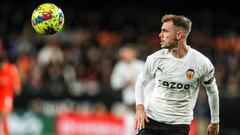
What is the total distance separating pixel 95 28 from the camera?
2348 cm

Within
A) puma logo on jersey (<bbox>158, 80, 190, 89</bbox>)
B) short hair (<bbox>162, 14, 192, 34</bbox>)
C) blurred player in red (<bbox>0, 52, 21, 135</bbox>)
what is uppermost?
short hair (<bbox>162, 14, 192, 34</bbox>)

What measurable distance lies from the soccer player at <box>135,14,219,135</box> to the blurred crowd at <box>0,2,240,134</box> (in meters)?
7.21

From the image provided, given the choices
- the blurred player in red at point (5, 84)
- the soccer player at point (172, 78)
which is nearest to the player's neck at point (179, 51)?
the soccer player at point (172, 78)

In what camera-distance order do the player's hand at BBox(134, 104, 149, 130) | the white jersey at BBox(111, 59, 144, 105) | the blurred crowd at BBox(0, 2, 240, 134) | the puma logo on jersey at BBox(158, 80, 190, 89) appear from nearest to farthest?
the player's hand at BBox(134, 104, 149, 130), the puma logo on jersey at BBox(158, 80, 190, 89), the white jersey at BBox(111, 59, 144, 105), the blurred crowd at BBox(0, 2, 240, 134)

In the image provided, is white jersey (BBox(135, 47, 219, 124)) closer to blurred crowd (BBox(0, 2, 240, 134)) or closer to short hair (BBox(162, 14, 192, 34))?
short hair (BBox(162, 14, 192, 34))

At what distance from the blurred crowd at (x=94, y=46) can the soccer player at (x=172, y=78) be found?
721 cm

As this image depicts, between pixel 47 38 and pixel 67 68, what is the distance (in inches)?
89.3

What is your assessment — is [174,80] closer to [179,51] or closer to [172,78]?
[172,78]

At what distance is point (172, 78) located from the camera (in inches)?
291

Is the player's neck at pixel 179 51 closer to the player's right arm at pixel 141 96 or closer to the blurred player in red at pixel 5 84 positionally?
the player's right arm at pixel 141 96

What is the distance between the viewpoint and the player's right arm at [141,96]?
723 centimetres

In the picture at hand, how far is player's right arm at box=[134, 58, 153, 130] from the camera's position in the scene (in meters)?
7.23

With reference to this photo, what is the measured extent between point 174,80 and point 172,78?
0.10 ft

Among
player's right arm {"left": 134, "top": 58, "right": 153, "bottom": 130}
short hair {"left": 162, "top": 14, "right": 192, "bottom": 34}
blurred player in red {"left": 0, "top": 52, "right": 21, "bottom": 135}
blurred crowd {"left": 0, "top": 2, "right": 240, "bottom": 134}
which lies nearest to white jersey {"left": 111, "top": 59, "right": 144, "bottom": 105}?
blurred player in red {"left": 0, "top": 52, "right": 21, "bottom": 135}
